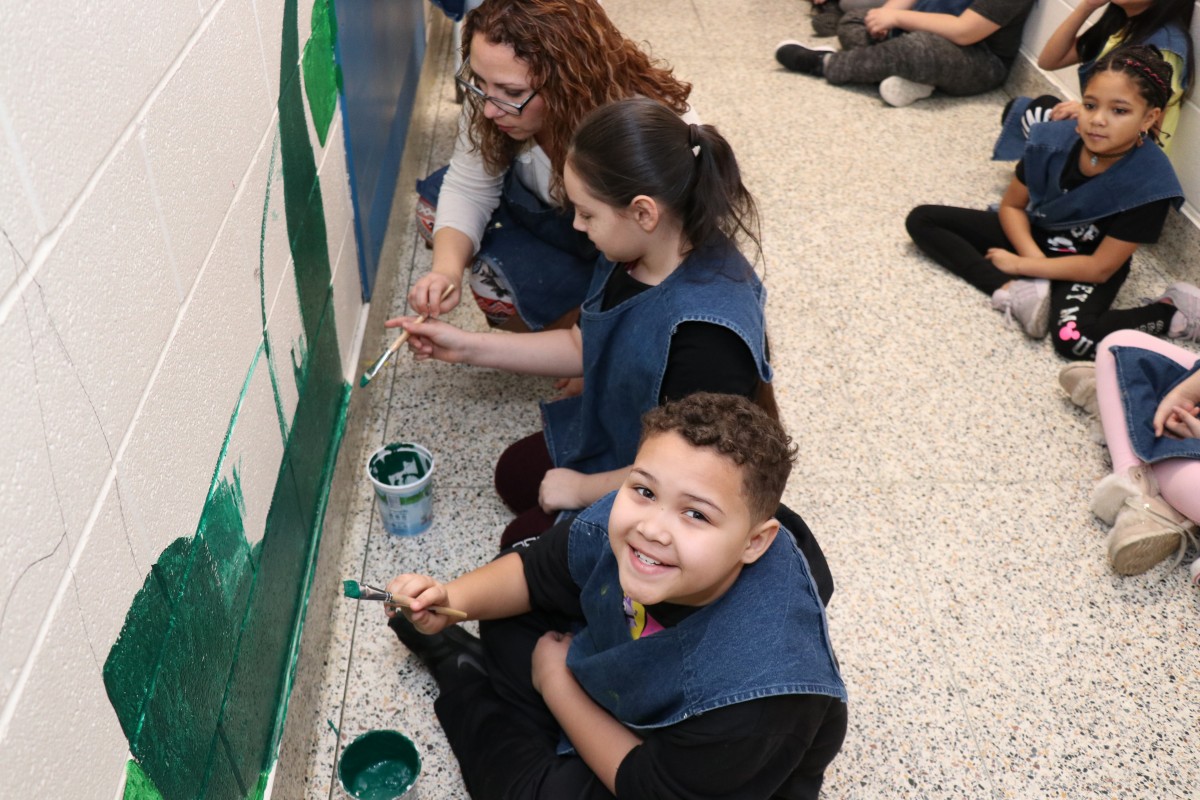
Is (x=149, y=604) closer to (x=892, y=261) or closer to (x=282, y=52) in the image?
(x=282, y=52)

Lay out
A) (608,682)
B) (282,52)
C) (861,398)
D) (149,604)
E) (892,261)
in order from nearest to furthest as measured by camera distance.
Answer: (149,604), (608,682), (282,52), (861,398), (892,261)

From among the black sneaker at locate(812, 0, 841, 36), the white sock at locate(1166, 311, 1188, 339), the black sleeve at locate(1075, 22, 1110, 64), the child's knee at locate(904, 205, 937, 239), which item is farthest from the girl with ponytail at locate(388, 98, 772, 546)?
the black sneaker at locate(812, 0, 841, 36)

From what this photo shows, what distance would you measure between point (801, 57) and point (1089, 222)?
1349 millimetres

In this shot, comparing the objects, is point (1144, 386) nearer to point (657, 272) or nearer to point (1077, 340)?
point (1077, 340)

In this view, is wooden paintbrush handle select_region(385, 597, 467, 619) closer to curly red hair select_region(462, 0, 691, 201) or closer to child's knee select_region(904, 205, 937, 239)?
curly red hair select_region(462, 0, 691, 201)

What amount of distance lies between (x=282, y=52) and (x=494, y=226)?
624mm

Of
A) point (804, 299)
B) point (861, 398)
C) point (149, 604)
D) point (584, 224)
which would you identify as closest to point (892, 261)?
point (804, 299)

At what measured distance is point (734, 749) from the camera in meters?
1.03

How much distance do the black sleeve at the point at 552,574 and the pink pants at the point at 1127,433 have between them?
3.56 ft

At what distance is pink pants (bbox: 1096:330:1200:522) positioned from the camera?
172cm

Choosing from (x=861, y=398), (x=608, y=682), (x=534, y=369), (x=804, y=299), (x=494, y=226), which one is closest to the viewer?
(x=608, y=682)

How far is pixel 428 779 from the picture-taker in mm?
1348

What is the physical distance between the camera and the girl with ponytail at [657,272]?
132 cm

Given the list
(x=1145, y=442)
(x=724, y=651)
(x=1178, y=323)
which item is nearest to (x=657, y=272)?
(x=724, y=651)
